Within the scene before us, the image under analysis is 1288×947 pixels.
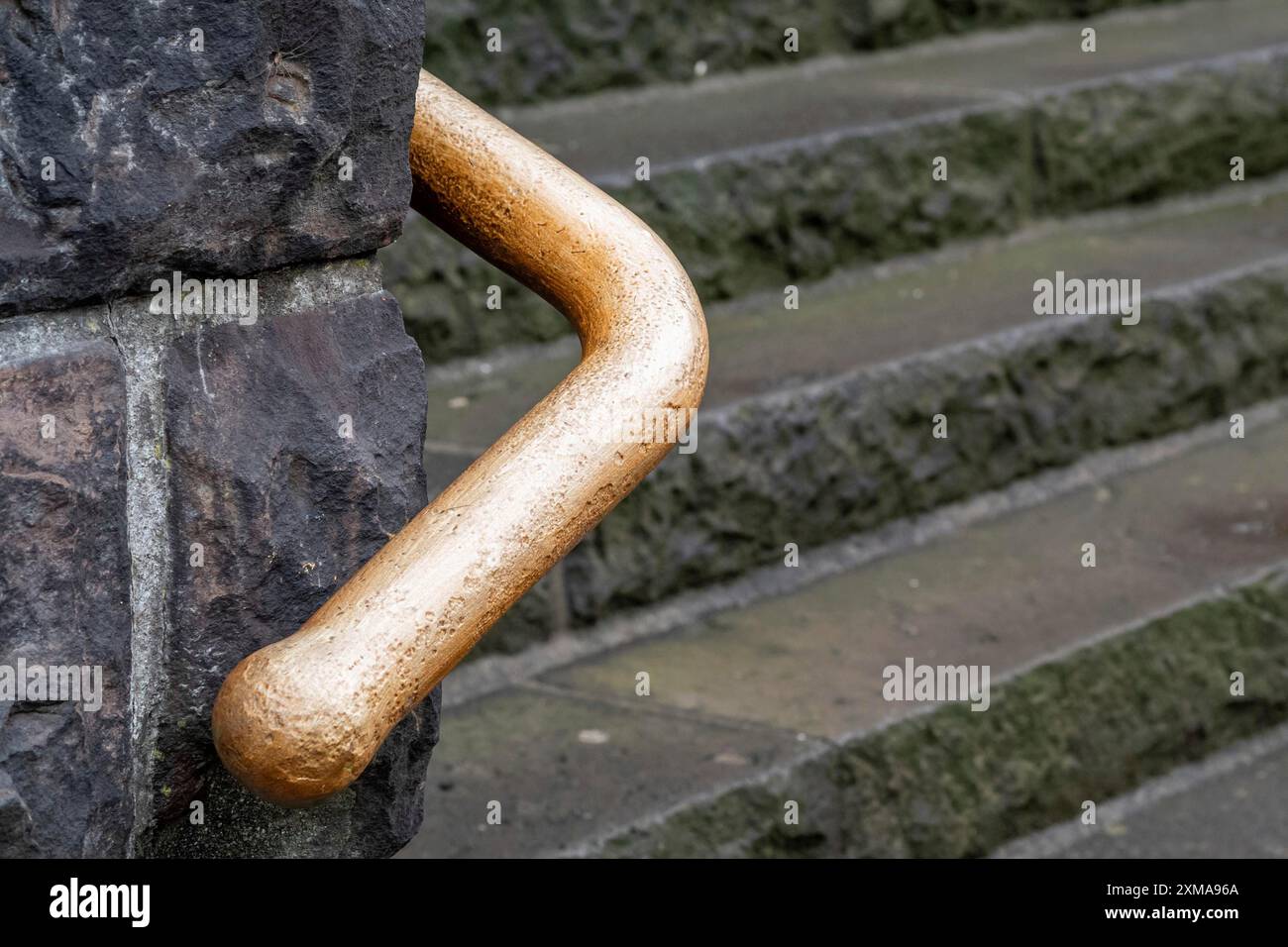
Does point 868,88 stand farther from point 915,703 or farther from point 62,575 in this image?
point 62,575

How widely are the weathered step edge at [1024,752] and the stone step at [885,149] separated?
0.76 m

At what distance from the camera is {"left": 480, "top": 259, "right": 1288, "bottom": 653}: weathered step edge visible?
6.00 feet

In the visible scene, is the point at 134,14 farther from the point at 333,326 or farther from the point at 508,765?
the point at 508,765

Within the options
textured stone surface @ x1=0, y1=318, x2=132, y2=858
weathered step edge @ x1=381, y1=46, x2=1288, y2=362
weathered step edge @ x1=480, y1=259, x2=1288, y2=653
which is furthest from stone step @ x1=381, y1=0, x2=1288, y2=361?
textured stone surface @ x1=0, y1=318, x2=132, y2=858

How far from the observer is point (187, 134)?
0.71 metres

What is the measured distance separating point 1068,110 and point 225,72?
2073mm

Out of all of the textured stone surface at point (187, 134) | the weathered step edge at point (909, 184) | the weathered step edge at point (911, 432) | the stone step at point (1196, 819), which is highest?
the weathered step edge at point (909, 184)

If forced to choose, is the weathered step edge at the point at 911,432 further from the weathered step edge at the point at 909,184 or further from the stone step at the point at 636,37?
the stone step at the point at 636,37

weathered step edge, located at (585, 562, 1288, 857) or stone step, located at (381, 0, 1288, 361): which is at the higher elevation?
stone step, located at (381, 0, 1288, 361)

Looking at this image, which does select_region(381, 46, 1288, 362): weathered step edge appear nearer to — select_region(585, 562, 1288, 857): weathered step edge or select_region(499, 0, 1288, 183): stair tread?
select_region(499, 0, 1288, 183): stair tread

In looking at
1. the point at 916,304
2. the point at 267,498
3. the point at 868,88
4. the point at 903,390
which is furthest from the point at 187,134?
the point at 868,88

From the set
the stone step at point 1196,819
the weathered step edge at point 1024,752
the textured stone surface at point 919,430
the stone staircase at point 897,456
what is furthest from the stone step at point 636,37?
the stone step at point 1196,819

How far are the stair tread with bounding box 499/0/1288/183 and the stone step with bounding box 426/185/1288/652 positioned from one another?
23cm

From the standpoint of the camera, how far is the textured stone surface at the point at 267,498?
769mm
